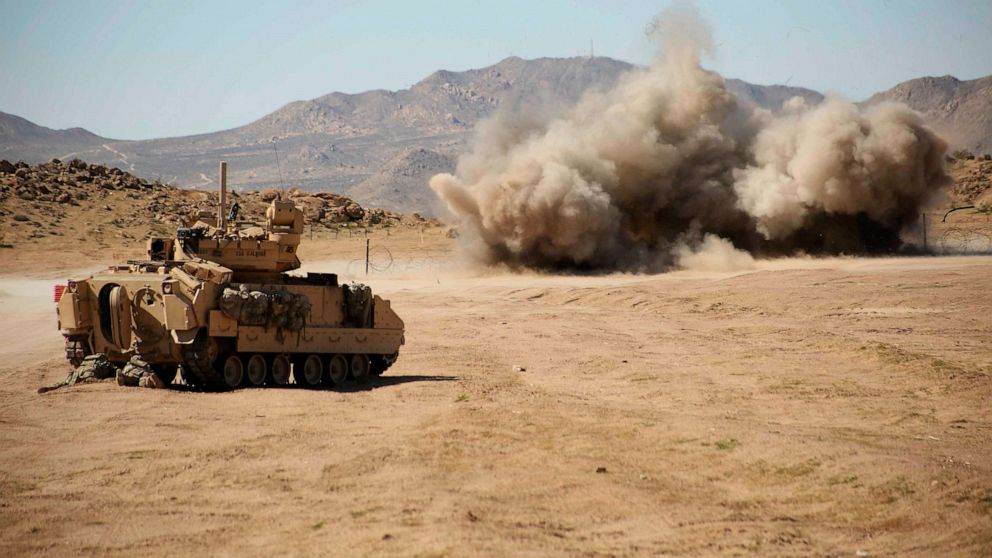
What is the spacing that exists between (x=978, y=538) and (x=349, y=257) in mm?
40709

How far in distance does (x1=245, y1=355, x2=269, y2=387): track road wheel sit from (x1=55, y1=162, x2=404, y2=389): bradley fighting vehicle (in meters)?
0.01

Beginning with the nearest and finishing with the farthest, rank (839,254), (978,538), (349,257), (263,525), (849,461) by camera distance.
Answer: (978,538) → (263,525) → (849,461) → (839,254) → (349,257)

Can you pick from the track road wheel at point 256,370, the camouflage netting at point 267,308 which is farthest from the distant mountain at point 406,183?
the track road wheel at point 256,370

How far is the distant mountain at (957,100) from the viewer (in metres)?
132

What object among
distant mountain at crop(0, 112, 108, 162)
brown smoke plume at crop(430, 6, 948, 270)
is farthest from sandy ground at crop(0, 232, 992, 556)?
distant mountain at crop(0, 112, 108, 162)

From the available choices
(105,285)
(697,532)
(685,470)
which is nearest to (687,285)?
(105,285)

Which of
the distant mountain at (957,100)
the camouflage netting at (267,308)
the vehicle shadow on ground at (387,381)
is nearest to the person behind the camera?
the camouflage netting at (267,308)

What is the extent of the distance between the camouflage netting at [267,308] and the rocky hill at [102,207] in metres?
28.4

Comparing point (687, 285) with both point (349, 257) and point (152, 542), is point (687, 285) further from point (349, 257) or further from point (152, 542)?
point (152, 542)

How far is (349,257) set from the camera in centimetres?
4778

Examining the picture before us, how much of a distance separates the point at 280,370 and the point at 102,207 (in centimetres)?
3839

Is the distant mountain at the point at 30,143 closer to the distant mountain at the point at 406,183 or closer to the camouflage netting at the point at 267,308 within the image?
the distant mountain at the point at 406,183

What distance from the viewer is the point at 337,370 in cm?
1822

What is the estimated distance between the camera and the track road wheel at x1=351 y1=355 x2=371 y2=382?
18.5 meters
